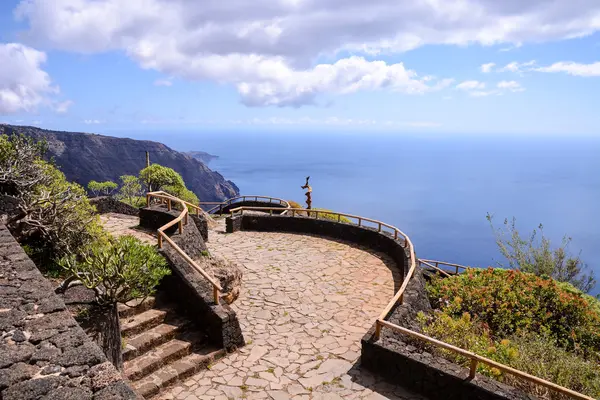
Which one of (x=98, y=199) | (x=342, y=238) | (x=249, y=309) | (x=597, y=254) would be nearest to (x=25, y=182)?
(x=249, y=309)

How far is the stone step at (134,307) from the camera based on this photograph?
8.60m

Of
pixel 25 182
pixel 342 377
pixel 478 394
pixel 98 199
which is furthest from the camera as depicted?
pixel 98 199

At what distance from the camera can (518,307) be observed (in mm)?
11680

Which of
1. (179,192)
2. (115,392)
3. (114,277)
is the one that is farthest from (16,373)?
(179,192)

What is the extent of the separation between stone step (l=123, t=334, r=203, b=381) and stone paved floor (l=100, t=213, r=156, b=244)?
17.0 ft

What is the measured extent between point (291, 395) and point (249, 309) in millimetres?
3505

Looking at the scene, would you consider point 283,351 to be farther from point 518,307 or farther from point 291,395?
point 518,307

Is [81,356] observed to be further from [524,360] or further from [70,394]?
[524,360]

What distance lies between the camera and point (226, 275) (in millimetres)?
10852

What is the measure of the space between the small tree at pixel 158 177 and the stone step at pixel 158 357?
31009 millimetres

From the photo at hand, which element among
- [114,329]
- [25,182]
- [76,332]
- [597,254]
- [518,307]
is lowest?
[597,254]

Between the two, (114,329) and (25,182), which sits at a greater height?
(25,182)

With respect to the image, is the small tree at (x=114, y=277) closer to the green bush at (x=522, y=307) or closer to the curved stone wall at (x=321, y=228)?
the green bush at (x=522, y=307)

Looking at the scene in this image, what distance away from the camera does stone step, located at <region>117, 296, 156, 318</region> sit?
8.60 m
